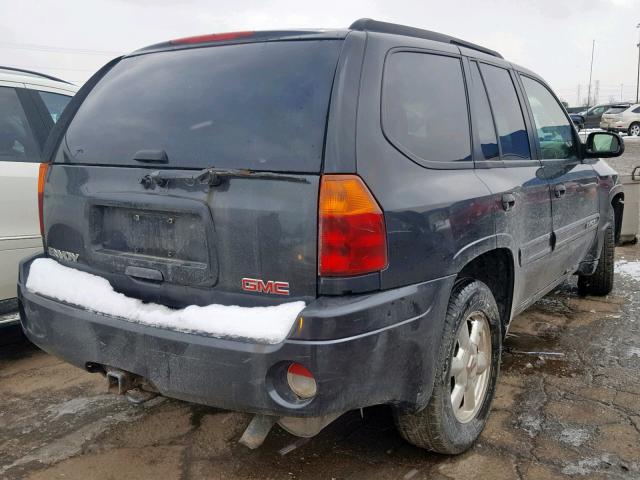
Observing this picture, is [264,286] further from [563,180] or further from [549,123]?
[549,123]

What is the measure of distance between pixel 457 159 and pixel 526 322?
8.02ft

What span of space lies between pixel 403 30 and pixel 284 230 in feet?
3.73

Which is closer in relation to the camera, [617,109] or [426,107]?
[426,107]

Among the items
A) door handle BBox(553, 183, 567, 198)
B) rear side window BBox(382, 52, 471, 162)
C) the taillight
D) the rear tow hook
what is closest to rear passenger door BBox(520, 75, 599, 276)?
door handle BBox(553, 183, 567, 198)

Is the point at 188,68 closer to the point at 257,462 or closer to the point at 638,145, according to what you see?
the point at 257,462

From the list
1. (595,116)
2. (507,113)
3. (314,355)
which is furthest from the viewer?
(595,116)

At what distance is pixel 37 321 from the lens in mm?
2535

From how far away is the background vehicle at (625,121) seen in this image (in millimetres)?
24562

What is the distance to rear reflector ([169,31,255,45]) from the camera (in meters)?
2.45

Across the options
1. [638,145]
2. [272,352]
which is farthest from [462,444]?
[638,145]

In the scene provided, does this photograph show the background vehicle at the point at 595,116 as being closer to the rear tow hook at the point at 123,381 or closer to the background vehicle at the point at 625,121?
the background vehicle at the point at 625,121

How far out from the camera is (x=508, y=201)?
2838mm

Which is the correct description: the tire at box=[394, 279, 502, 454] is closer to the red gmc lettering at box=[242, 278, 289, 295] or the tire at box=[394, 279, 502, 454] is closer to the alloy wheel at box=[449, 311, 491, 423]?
the alloy wheel at box=[449, 311, 491, 423]

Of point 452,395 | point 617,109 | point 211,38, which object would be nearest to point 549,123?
point 452,395
